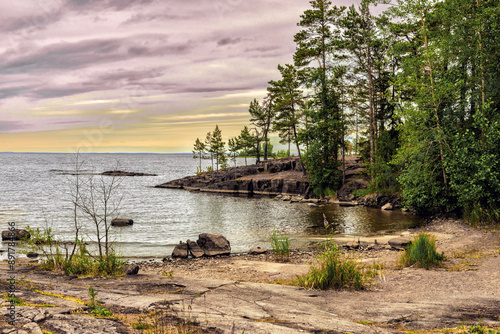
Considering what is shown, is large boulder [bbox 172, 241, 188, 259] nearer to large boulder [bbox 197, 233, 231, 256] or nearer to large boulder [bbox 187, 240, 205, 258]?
large boulder [bbox 187, 240, 205, 258]

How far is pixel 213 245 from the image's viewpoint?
62.1 ft

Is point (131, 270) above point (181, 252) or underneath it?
above

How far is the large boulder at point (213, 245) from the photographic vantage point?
18.4 meters

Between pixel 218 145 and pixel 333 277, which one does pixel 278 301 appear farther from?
pixel 218 145

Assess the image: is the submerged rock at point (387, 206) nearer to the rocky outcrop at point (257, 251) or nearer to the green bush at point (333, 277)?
the rocky outcrop at point (257, 251)

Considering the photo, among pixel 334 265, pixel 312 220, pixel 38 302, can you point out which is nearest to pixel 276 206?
pixel 312 220

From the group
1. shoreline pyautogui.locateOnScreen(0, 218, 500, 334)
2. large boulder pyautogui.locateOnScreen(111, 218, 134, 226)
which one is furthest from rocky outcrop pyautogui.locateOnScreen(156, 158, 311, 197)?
shoreline pyautogui.locateOnScreen(0, 218, 500, 334)

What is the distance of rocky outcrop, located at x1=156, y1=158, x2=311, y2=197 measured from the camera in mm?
50062

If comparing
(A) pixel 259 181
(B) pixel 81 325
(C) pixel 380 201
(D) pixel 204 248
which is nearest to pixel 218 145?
(A) pixel 259 181

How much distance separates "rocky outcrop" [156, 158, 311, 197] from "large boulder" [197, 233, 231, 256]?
91.1 ft

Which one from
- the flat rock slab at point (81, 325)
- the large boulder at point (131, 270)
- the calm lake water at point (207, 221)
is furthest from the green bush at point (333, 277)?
the calm lake water at point (207, 221)

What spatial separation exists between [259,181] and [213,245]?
36159mm

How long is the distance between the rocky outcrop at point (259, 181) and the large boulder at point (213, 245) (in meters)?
27.8

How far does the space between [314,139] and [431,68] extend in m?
23.9
